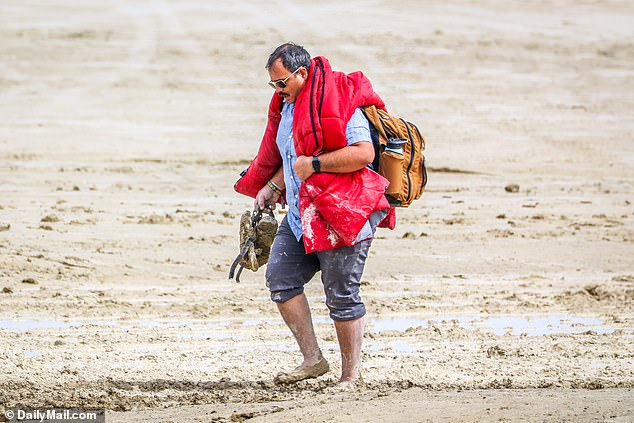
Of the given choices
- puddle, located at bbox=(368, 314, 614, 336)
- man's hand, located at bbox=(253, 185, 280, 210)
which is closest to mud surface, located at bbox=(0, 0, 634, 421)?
puddle, located at bbox=(368, 314, 614, 336)

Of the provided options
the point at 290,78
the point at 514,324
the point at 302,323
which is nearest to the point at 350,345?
the point at 302,323

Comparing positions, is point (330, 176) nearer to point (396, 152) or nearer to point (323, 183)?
point (323, 183)

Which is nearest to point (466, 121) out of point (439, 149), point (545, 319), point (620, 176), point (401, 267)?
point (439, 149)

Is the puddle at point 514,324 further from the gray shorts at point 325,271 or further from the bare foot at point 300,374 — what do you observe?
the gray shorts at point 325,271

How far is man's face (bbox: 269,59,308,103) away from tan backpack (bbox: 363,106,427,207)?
0.34m

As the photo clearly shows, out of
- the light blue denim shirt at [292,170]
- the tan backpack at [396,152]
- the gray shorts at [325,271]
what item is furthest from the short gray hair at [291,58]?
the gray shorts at [325,271]

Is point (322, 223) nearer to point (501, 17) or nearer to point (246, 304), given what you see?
point (246, 304)

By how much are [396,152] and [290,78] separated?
2.04 feet

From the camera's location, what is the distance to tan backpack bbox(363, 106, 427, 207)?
17.9 feet

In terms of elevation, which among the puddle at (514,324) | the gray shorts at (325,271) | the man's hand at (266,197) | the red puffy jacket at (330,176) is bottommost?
the puddle at (514,324)

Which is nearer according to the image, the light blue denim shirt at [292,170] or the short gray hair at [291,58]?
the short gray hair at [291,58]

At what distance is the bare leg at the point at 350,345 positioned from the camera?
5.75 meters

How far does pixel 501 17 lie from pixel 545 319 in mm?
21105

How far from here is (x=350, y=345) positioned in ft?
19.0
